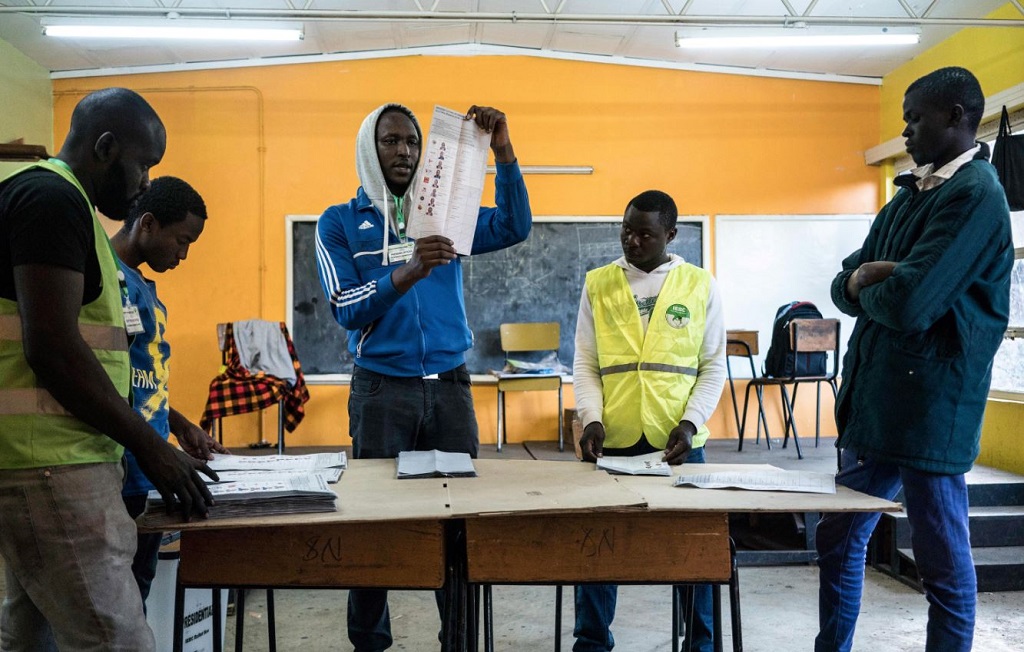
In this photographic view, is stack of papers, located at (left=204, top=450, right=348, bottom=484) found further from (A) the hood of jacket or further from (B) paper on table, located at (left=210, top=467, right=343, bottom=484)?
(A) the hood of jacket

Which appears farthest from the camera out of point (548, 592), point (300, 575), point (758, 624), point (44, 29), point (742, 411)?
point (742, 411)

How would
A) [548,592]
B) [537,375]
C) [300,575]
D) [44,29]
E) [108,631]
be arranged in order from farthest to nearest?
[537,375], [44,29], [548,592], [300,575], [108,631]

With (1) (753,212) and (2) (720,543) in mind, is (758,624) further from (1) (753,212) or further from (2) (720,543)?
(1) (753,212)

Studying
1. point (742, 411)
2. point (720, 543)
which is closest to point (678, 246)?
point (742, 411)

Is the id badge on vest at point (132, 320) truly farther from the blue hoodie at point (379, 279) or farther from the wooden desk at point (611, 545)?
the wooden desk at point (611, 545)

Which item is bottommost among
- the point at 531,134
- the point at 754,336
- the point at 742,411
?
the point at 742,411

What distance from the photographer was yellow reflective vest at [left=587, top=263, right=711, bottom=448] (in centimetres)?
225

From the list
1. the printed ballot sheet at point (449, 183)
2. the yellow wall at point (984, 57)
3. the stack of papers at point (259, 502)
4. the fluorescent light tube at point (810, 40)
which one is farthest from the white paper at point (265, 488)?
the yellow wall at point (984, 57)

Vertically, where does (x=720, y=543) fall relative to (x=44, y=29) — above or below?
below

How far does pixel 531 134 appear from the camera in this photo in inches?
257

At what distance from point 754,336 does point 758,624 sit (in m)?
3.32

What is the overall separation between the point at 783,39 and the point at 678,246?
5.83 ft

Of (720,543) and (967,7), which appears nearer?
(720,543)

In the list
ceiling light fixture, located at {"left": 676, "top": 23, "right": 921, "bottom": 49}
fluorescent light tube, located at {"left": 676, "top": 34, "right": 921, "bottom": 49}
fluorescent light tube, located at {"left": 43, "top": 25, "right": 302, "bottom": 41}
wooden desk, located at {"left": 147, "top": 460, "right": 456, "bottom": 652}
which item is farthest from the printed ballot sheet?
fluorescent light tube, located at {"left": 676, "top": 34, "right": 921, "bottom": 49}
